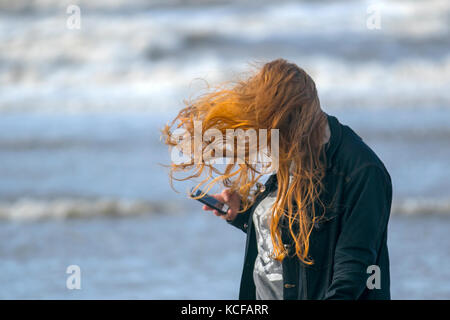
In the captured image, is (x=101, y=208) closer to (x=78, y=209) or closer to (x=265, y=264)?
(x=78, y=209)

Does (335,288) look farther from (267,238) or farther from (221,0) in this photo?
(221,0)

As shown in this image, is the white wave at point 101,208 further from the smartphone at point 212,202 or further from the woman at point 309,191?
the woman at point 309,191

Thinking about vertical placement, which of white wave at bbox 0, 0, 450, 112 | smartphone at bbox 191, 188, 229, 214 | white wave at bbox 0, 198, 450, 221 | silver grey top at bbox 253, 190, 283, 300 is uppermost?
white wave at bbox 0, 0, 450, 112

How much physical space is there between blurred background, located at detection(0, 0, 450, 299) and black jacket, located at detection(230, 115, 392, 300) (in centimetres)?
48

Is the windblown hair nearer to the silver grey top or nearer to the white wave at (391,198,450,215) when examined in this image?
the silver grey top

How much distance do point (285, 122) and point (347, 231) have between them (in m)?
0.36

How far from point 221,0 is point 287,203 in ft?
61.1

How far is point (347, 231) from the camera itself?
1.82 metres

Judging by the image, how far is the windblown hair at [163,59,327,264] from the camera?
70.5 inches

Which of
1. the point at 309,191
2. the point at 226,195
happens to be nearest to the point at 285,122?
the point at 309,191

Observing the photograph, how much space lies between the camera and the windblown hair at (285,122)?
5.88 feet

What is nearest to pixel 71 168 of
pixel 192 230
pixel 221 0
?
pixel 192 230

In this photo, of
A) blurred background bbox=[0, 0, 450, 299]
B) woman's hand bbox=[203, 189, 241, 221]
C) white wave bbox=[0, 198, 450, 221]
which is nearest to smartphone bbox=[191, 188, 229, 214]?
woman's hand bbox=[203, 189, 241, 221]

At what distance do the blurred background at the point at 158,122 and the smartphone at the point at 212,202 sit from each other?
41 cm
